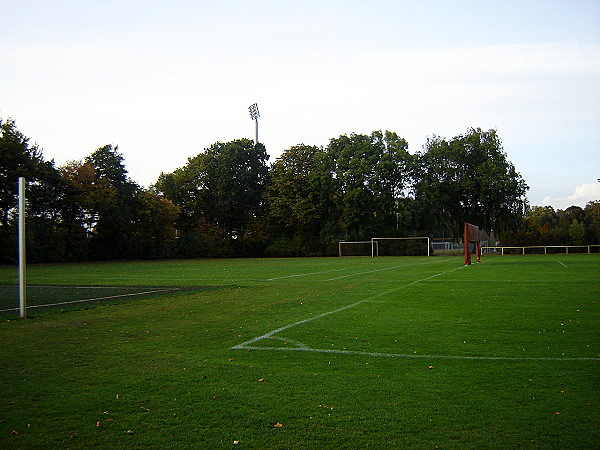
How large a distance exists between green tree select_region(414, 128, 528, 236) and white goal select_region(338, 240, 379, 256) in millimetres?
7739

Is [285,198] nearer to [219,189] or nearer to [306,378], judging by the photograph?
[219,189]

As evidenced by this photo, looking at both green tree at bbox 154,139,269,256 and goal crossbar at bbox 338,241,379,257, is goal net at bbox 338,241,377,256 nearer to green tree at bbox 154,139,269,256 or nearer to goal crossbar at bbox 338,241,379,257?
goal crossbar at bbox 338,241,379,257

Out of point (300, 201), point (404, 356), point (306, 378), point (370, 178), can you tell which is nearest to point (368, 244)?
point (370, 178)

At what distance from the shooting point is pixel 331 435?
3.96m

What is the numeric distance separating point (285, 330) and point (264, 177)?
5514 cm

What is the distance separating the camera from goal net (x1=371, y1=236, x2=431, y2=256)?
2096 inches

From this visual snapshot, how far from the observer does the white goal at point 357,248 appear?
181ft

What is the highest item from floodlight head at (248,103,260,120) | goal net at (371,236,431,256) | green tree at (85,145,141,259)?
floodlight head at (248,103,260,120)

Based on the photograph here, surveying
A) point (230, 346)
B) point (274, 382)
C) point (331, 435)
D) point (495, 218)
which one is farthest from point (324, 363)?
point (495, 218)

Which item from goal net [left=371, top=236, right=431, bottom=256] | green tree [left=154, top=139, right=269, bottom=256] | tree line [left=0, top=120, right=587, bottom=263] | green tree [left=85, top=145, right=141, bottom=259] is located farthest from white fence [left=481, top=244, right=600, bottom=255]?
green tree [left=85, top=145, right=141, bottom=259]

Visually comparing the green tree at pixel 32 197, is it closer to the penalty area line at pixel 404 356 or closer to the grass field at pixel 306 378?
the grass field at pixel 306 378

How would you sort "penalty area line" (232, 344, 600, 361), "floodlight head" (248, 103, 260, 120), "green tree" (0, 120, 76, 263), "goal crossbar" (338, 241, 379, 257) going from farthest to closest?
"floodlight head" (248, 103, 260, 120), "goal crossbar" (338, 241, 379, 257), "green tree" (0, 120, 76, 263), "penalty area line" (232, 344, 600, 361)

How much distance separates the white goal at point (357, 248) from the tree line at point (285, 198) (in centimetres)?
112

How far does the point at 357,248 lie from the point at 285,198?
960cm
